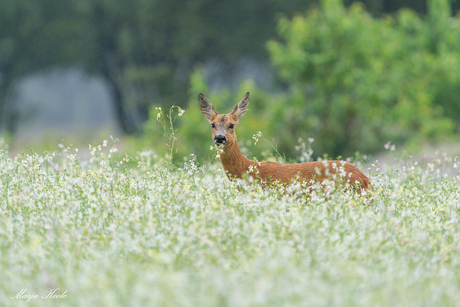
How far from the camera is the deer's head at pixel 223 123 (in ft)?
23.0

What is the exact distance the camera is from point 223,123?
7270 millimetres

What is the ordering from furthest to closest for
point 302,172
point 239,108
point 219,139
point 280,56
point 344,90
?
point 344,90 → point 280,56 → point 239,108 → point 302,172 → point 219,139

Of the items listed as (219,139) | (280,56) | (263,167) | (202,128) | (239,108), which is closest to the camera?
→ (219,139)

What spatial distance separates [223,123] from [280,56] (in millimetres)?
10578

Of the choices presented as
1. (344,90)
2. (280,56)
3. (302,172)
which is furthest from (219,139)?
(344,90)

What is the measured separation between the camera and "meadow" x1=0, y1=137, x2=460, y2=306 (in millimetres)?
3523

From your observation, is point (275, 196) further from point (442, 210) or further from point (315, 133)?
point (315, 133)

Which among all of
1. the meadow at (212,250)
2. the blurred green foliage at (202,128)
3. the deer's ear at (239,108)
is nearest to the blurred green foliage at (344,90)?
the blurred green foliage at (202,128)

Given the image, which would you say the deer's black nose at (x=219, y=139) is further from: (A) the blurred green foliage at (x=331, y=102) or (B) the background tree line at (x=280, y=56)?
(B) the background tree line at (x=280, y=56)

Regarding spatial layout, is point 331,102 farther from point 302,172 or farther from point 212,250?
point 212,250

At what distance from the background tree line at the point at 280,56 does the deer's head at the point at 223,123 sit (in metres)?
8.76

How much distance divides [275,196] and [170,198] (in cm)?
112

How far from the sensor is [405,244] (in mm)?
4895

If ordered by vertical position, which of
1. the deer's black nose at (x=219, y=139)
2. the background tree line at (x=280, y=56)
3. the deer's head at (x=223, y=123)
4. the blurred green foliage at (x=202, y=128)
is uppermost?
the background tree line at (x=280, y=56)
